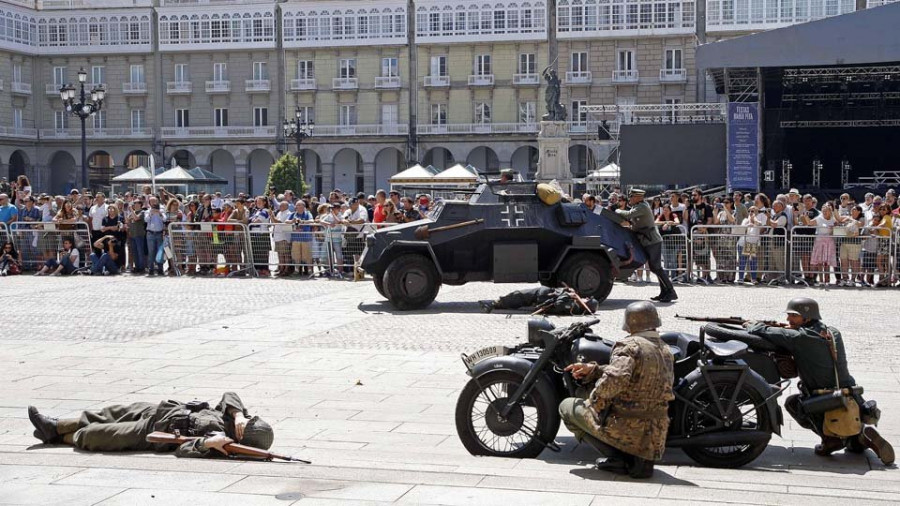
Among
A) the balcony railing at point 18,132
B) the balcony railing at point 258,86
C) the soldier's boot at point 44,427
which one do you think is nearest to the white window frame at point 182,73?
the balcony railing at point 258,86

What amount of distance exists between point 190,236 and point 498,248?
8529 millimetres

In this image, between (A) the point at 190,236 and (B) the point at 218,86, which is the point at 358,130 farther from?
(A) the point at 190,236

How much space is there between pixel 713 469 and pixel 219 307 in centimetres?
1110

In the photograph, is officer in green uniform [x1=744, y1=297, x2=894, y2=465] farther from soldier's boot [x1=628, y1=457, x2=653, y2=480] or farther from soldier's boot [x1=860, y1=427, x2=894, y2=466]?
soldier's boot [x1=628, y1=457, x2=653, y2=480]

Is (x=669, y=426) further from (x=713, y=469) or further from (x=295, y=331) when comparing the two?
(x=295, y=331)

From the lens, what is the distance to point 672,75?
6253 cm

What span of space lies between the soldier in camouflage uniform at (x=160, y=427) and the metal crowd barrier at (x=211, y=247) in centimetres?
1481

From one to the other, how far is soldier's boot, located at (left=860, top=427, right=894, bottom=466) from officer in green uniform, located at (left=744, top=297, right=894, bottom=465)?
0.20 ft

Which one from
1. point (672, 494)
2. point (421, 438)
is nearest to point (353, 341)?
point (421, 438)

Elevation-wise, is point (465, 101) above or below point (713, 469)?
above

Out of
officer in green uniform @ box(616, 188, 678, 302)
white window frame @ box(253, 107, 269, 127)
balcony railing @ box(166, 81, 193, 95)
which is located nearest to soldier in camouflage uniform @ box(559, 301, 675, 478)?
officer in green uniform @ box(616, 188, 678, 302)

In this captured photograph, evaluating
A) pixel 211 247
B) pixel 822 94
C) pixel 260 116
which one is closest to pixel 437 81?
pixel 260 116

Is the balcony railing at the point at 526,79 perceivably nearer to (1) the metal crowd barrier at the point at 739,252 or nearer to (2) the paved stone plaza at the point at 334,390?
(1) the metal crowd barrier at the point at 739,252

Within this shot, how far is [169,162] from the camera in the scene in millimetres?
69500
